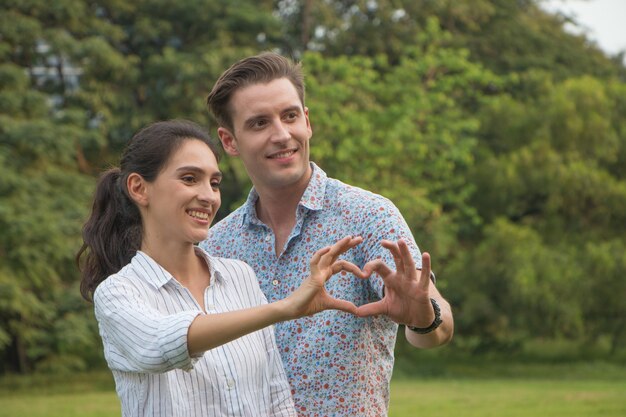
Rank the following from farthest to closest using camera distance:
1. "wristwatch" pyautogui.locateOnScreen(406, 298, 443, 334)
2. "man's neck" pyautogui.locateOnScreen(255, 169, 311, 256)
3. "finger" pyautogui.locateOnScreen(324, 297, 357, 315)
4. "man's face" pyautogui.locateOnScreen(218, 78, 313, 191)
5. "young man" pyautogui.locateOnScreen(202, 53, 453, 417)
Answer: "man's neck" pyautogui.locateOnScreen(255, 169, 311, 256) → "man's face" pyautogui.locateOnScreen(218, 78, 313, 191) → "young man" pyautogui.locateOnScreen(202, 53, 453, 417) → "wristwatch" pyautogui.locateOnScreen(406, 298, 443, 334) → "finger" pyautogui.locateOnScreen(324, 297, 357, 315)

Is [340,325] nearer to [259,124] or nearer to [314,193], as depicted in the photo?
[314,193]

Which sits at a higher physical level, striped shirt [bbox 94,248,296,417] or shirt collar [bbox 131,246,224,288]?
shirt collar [bbox 131,246,224,288]

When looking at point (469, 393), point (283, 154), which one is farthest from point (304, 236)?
point (469, 393)

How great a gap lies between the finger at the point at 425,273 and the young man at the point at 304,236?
21 centimetres

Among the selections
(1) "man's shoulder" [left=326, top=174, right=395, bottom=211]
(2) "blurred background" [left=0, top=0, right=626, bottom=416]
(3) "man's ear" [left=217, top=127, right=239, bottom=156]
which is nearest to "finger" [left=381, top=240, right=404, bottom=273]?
(1) "man's shoulder" [left=326, top=174, right=395, bottom=211]

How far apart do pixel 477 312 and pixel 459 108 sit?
18.7 feet

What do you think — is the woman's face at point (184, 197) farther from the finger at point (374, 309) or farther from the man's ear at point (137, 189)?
the finger at point (374, 309)

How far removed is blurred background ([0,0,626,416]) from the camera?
23.8m

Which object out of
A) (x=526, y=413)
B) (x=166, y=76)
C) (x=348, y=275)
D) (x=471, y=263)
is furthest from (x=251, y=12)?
(x=348, y=275)

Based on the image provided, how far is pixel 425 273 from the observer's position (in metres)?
3.15

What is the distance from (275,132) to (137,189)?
0.54 m

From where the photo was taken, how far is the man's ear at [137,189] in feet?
Result: 11.3

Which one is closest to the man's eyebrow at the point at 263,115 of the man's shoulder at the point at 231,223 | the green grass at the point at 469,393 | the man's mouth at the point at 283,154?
the man's mouth at the point at 283,154

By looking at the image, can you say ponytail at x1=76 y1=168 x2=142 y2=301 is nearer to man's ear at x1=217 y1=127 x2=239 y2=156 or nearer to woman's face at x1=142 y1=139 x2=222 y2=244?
woman's face at x1=142 y1=139 x2=222 y2=244
